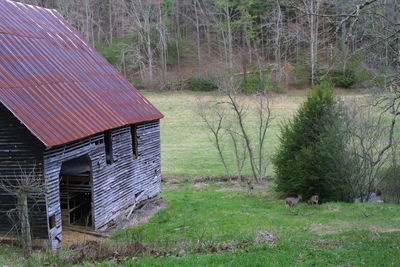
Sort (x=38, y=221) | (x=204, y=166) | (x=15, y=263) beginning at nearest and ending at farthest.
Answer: (x=15, y=263), (x=38, y=221), (x=204, y=166)

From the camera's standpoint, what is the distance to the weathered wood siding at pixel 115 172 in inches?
454

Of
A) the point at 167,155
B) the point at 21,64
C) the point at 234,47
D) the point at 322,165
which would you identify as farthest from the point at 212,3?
the point at 21,64

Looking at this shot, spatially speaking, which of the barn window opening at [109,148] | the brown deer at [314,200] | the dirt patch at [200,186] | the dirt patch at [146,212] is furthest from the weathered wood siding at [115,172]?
the brown deer at [314,200]

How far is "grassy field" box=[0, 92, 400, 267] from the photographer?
8.04m

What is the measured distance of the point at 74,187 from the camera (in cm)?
1423

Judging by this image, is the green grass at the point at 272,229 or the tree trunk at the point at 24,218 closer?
the green grass at the point at 272,229

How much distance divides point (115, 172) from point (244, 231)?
5.27 meters

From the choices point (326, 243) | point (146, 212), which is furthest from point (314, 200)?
point (326, 243)

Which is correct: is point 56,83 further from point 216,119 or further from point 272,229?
point 216,119

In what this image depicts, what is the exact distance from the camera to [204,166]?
28.5 meters

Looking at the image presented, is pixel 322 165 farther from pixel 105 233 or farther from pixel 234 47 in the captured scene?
pixel 234 47

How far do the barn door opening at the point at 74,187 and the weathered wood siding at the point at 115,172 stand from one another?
15.1 inches

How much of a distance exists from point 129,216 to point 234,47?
5349 cm

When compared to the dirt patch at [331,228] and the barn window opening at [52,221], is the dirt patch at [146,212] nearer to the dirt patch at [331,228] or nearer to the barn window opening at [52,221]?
the barn window opening at [52,221]
